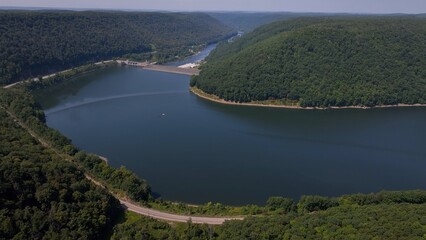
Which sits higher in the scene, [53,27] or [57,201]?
[53,27]

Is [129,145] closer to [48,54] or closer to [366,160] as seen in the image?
[366,160]

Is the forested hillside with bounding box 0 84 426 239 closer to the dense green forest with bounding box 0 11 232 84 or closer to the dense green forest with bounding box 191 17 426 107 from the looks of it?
the dense green forest with bounding box 191 17 426 107

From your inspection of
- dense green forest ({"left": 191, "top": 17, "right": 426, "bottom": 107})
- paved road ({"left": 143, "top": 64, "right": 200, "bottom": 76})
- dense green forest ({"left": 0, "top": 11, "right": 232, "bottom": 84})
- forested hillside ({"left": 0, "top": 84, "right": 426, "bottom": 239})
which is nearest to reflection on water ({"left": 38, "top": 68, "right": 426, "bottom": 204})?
dense green forest ({"left": 191, "top": 17, "right": 426, "bottom": 107})

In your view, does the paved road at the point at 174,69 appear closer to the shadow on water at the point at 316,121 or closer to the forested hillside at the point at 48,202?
the shadow on water at the point at 316,121

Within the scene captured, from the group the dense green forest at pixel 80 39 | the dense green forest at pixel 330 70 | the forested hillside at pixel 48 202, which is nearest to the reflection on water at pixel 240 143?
the dense green forest at pixel 330 70

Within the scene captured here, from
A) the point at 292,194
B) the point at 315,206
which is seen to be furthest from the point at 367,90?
the point at 315,206
